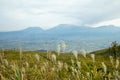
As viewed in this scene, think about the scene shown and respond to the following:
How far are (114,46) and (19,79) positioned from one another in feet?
126

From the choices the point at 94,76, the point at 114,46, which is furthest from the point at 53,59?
the point at 114,46

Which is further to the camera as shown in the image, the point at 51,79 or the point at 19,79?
the point at 51,79

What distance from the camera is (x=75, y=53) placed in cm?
612

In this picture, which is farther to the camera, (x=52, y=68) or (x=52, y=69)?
(x=52, y=68)

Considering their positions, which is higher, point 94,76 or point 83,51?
point 83,51

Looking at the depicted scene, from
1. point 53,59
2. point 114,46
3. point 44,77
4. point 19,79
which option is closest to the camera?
point 19,79

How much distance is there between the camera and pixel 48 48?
20.9 ft

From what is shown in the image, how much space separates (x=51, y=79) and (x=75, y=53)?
135 cm

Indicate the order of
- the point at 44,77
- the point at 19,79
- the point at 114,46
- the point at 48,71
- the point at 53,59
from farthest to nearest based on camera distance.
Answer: the point at 114,46 < the point at 48,71 < the point at 44,77 < the point at 53,59 < the point at 19,79

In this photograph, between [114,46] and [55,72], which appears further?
[114,46]

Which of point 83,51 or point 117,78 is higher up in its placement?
point 83,51

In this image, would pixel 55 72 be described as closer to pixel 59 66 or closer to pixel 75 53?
pixel 59 66

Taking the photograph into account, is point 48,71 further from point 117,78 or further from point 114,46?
point 114,46

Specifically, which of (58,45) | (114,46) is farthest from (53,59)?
(114,46)
